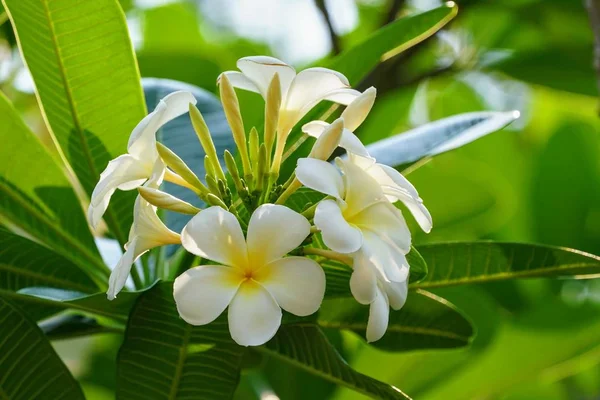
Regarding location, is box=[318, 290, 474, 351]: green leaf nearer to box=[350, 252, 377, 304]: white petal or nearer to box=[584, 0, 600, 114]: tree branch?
box=[350, 252, 377, 304]: white petal

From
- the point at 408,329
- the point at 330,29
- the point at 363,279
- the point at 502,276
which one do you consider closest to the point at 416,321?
the point at 408,329

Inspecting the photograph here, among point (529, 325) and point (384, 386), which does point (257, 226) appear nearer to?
point (384, 386)

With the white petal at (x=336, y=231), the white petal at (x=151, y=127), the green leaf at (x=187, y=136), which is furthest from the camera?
the green leaf at (x=187, y=136)

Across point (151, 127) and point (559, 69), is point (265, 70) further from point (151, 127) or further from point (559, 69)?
point (559, 69)

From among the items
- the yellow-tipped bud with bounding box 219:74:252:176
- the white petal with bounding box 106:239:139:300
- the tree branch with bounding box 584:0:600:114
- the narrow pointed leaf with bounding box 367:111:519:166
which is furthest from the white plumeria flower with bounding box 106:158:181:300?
the tree branch with bounding box 584:0:600:114

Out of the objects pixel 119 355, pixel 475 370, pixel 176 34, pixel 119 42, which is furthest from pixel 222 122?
pixel 176 34

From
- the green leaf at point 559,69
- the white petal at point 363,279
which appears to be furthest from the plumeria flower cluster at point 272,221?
the green leaf at point 559,69

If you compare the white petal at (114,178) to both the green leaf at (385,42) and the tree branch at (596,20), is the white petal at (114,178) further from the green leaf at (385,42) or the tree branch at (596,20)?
the tree branch at (596,20)

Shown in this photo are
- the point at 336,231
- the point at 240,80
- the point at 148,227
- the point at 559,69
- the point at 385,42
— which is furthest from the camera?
the point at 559,69
